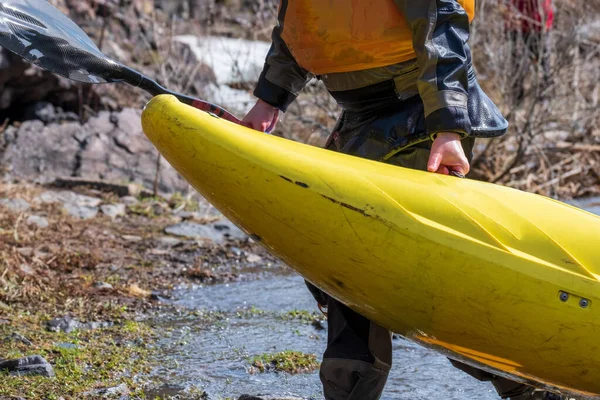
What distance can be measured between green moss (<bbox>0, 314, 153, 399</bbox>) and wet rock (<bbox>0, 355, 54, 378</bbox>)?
0.11 feet

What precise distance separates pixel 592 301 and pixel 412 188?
531mm

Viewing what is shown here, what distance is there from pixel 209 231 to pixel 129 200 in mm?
779

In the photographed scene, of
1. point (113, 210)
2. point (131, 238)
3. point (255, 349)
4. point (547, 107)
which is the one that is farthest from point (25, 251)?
point (547, 107)

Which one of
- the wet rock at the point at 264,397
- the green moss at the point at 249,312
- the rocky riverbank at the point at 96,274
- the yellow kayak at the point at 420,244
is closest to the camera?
the yellow kayak at the point at 420,244

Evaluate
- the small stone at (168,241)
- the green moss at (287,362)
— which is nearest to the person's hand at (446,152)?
the green moss at (287,362)

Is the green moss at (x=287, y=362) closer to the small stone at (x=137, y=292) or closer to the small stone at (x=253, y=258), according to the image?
the small stone at (x=137, y=292)

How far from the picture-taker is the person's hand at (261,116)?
2.91 metres

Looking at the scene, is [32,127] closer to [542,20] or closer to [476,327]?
[542,20]

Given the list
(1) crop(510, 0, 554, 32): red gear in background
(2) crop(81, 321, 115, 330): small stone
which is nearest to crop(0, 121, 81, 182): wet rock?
(2) crop(81, 321, 115, 330): small stone

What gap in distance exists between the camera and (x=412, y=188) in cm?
239

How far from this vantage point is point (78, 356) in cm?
320

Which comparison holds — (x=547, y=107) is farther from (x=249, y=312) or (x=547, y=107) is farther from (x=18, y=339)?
(x=18, y=339)

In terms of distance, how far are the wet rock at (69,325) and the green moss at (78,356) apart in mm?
40

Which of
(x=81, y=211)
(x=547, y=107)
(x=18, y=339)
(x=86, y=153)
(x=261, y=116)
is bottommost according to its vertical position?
(x=81, y=211)
